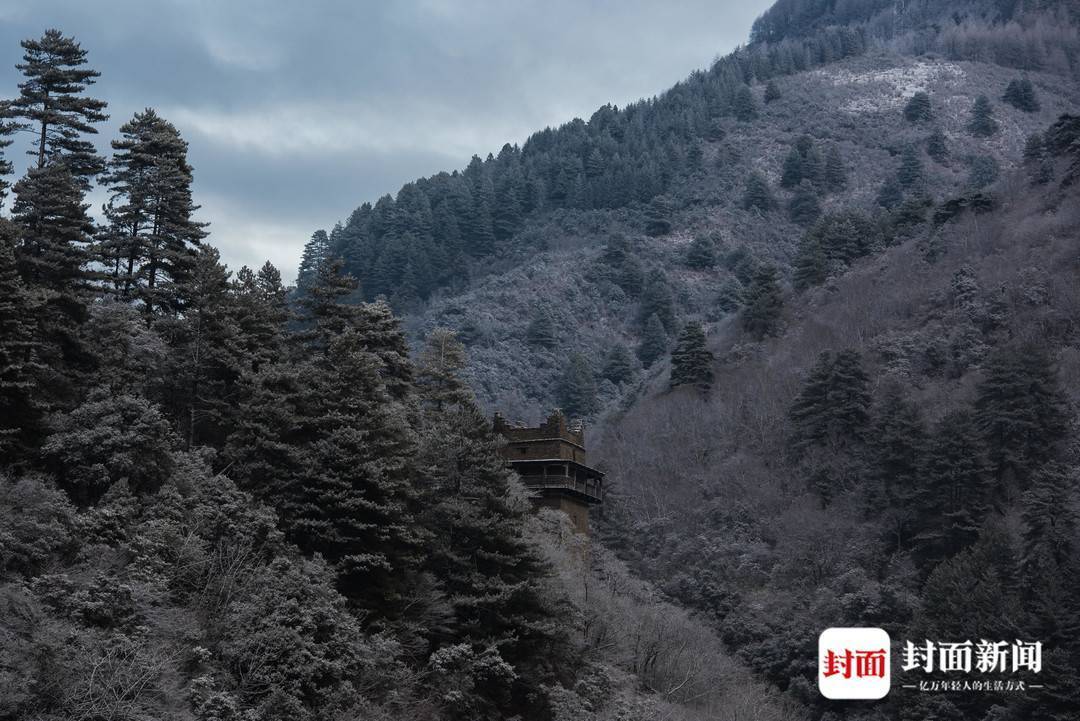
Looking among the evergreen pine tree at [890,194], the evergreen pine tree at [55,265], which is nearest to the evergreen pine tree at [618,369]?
the evergreen pine tree at [890,194]

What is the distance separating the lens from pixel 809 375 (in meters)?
77.2

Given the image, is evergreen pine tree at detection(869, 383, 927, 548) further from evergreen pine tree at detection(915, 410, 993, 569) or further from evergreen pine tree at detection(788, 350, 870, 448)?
evergreen pine tree at detection(788, 350, 870, 448)

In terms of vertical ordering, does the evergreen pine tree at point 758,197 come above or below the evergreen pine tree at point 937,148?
below

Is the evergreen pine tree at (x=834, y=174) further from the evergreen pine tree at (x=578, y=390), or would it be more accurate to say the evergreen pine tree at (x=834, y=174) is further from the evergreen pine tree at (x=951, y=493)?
the evergreen pine tree at (x=951, y=493)

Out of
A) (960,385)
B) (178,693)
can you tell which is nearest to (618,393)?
(960,385)

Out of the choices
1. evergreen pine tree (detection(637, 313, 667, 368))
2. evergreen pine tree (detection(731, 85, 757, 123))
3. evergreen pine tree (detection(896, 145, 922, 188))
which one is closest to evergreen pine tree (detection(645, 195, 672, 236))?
evergreen pine tree (detection(637, 313, 667, 368))

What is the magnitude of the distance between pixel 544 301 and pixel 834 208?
43.1 meters

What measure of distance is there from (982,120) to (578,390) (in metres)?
87.4

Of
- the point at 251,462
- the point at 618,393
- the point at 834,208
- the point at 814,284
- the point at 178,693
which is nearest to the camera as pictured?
the point at 178,693

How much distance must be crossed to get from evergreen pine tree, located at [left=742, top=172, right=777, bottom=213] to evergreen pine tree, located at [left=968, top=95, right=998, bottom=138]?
33307 mm

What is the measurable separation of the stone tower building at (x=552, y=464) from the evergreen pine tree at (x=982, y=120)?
4951 inches

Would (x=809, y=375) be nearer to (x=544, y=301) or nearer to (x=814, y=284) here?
(x=814, y=284)

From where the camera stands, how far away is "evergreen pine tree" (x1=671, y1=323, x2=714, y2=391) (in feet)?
294

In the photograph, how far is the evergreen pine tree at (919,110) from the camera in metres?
169
